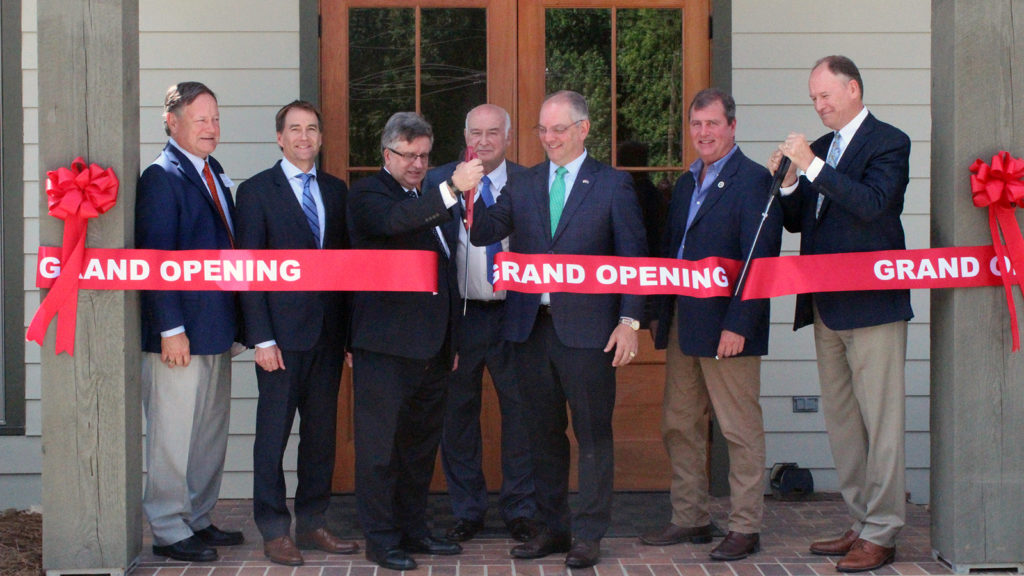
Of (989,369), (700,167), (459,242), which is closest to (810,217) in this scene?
(700,167)

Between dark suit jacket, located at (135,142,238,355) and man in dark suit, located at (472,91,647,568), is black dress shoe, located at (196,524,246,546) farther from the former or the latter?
man in dark suit, located at (472,91,647,568)

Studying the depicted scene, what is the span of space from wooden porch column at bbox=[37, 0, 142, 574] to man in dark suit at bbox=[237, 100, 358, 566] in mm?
530

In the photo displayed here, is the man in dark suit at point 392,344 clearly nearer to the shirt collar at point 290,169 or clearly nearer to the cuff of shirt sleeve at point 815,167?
the shirt collar at point 290,169

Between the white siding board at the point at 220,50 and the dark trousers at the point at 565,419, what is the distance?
2.33 metres

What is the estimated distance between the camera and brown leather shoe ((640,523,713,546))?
16.2 feet

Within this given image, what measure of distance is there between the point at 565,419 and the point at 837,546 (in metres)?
1.31

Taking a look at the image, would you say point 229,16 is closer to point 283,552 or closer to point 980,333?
point 283,552

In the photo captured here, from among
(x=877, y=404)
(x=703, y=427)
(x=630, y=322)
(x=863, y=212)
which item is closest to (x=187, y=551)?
(x=630, y=322)

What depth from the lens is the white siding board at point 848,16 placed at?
19.5 feet

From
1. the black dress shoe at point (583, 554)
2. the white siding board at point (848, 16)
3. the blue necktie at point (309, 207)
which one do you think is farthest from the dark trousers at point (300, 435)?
the white siding board at point (848, 16)

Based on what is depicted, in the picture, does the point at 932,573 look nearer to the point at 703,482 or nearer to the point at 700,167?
the point at 703,482

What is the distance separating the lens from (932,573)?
4.45 metres

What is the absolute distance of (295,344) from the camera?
15.1ft

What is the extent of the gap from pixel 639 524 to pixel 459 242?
5.43 feet
